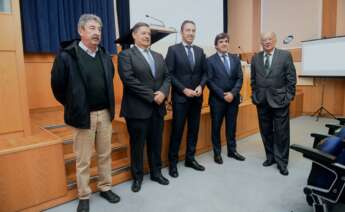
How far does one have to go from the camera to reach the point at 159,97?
2.35 m

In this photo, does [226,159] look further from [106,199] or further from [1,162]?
[1,162]

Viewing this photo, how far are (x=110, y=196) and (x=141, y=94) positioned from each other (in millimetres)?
885

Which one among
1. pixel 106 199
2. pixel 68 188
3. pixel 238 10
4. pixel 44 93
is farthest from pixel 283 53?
pixel 238 10

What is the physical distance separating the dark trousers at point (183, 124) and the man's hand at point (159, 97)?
33 cm

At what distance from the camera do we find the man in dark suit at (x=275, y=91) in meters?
2.67

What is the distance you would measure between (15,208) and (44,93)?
6.42ft

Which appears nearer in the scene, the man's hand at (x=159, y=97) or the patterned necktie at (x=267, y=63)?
the man's hand at (x=159, y=97)

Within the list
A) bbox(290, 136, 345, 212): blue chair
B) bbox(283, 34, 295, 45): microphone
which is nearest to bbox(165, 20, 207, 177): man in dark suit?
bbox(290, 136, 345, 212): blue chair

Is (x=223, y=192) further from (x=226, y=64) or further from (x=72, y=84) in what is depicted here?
(x=72, y=84)

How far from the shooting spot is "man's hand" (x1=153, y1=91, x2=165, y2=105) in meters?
2.34

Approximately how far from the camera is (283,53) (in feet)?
8.87

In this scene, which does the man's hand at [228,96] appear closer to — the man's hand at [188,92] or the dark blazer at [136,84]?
the man's hand at [188,92]

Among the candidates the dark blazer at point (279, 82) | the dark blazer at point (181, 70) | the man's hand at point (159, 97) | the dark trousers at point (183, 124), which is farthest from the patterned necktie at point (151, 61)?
the dark blazer at point (279, 82)

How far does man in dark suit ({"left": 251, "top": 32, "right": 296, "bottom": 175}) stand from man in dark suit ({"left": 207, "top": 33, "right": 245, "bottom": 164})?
0.25 m
